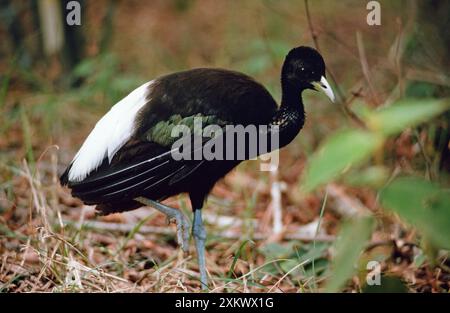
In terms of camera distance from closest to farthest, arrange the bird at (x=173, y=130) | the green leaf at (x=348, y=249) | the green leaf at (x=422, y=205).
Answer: the green leaf at (x=422, y=205) → the green leaf at (x=348, y=249) → the bird at (x=173, y=130)

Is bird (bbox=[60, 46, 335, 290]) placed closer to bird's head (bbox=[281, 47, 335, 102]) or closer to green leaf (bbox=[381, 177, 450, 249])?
bird's head (bbox=[281, 47, 335, 102])

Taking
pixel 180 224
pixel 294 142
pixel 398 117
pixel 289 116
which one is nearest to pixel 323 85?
pixel 289 116

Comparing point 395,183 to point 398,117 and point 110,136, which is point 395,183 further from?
point 110,136

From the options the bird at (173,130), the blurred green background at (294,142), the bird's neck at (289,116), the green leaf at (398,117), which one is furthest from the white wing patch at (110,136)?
the green leaf at (398,117)

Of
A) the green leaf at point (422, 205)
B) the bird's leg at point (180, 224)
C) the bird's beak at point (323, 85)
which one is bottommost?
the bird's leg at point (180, 224)

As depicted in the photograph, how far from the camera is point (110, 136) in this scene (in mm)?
2963

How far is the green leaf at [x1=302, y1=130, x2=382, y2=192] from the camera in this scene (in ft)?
5.08

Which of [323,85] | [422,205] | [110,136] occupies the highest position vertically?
[323,85]

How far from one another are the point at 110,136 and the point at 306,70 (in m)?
0.94

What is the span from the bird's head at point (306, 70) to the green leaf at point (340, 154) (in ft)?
4.48

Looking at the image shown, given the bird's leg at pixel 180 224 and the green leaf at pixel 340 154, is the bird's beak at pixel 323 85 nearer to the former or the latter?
the bird's leg at pixel 180 224

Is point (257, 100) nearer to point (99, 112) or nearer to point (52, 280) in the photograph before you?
point (52, 280)

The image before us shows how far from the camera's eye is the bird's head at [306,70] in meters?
2.98

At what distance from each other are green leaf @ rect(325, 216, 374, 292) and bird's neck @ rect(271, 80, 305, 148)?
133cm
